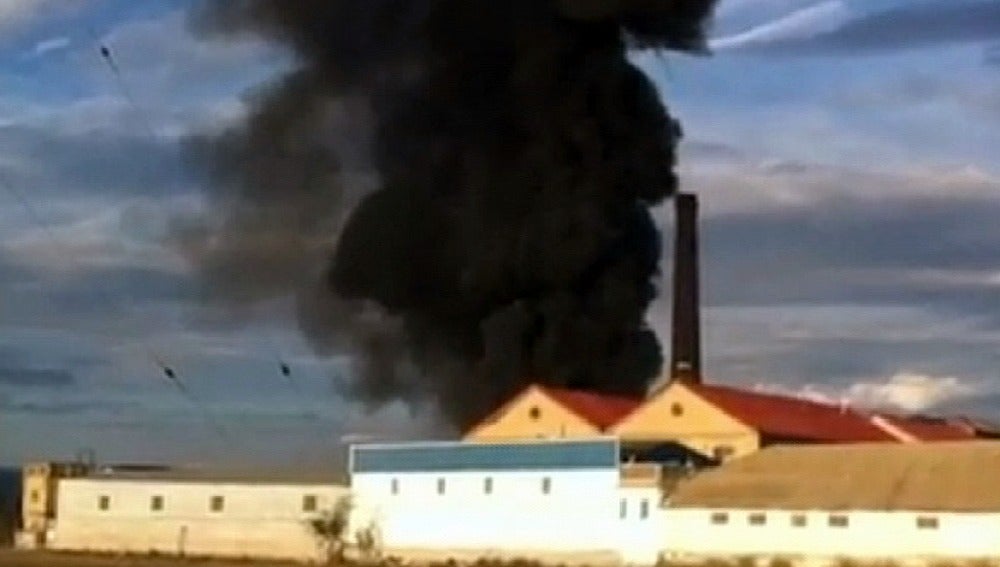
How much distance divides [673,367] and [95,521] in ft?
71.3

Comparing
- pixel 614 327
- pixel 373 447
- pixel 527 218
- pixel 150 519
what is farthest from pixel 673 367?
pixel 150 519

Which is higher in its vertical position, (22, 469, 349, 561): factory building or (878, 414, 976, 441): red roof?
(878, 414, 976, 441): red roof

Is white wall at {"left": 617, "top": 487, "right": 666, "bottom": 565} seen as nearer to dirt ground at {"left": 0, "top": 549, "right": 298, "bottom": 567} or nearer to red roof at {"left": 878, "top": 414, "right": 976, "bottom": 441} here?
dirt ground at {"left": 0, "top": 549, "right": 298, "bottom": 567}

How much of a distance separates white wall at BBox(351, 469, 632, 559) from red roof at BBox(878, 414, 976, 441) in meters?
18.4

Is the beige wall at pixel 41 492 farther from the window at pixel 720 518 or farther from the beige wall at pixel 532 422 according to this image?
the window at pixel 720 518

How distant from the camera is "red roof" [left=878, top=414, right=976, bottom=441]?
241 ft

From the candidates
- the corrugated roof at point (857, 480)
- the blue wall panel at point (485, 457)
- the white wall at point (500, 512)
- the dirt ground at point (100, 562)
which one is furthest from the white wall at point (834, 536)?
the dirt ground at point (100, 562)

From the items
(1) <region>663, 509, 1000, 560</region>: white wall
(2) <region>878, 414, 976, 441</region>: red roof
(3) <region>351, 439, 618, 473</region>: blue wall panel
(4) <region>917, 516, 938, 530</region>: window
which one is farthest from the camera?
(2) <region>878, 414, 976, 441</region>: red roof

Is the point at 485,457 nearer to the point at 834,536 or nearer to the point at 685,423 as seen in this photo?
the point at 685,423

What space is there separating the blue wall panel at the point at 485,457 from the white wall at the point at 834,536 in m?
3.35

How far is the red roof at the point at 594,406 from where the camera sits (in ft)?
222

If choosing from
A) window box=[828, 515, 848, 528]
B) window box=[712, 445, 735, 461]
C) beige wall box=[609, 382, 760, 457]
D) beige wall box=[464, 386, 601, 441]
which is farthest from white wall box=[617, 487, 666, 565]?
beige wall box=[464, 386, 601, 441]

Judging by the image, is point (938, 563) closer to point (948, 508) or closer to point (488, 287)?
point (948, 508)

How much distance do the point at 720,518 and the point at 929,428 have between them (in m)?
24.3
